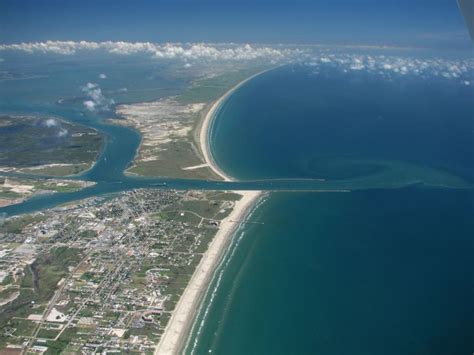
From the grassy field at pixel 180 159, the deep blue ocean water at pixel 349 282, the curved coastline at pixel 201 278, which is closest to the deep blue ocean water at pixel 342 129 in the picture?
the grassy field at pixel 180 159

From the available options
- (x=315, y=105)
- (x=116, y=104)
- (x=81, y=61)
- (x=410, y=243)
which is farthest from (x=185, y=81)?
(x=410, y=243)

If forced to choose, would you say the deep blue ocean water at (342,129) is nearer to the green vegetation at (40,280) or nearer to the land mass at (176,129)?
the land mass at (176,129)

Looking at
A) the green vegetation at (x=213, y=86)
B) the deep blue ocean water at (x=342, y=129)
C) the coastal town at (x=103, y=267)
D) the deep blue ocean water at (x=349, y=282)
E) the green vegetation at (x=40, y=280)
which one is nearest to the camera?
the deep blue ocean water at (x=349, y=282)

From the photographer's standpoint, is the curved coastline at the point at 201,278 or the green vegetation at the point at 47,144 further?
the green vegetation at the point at 47,144

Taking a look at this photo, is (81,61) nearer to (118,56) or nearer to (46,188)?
(118,56)

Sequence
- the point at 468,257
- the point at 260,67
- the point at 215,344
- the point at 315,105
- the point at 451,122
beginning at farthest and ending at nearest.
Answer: the point at 260,67 < the point at 315,105 < the point at 451,122 < the point at 468,257 < the point at 215,344

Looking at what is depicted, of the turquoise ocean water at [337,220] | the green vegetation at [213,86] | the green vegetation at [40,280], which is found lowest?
the green vegetation at [40,280]
